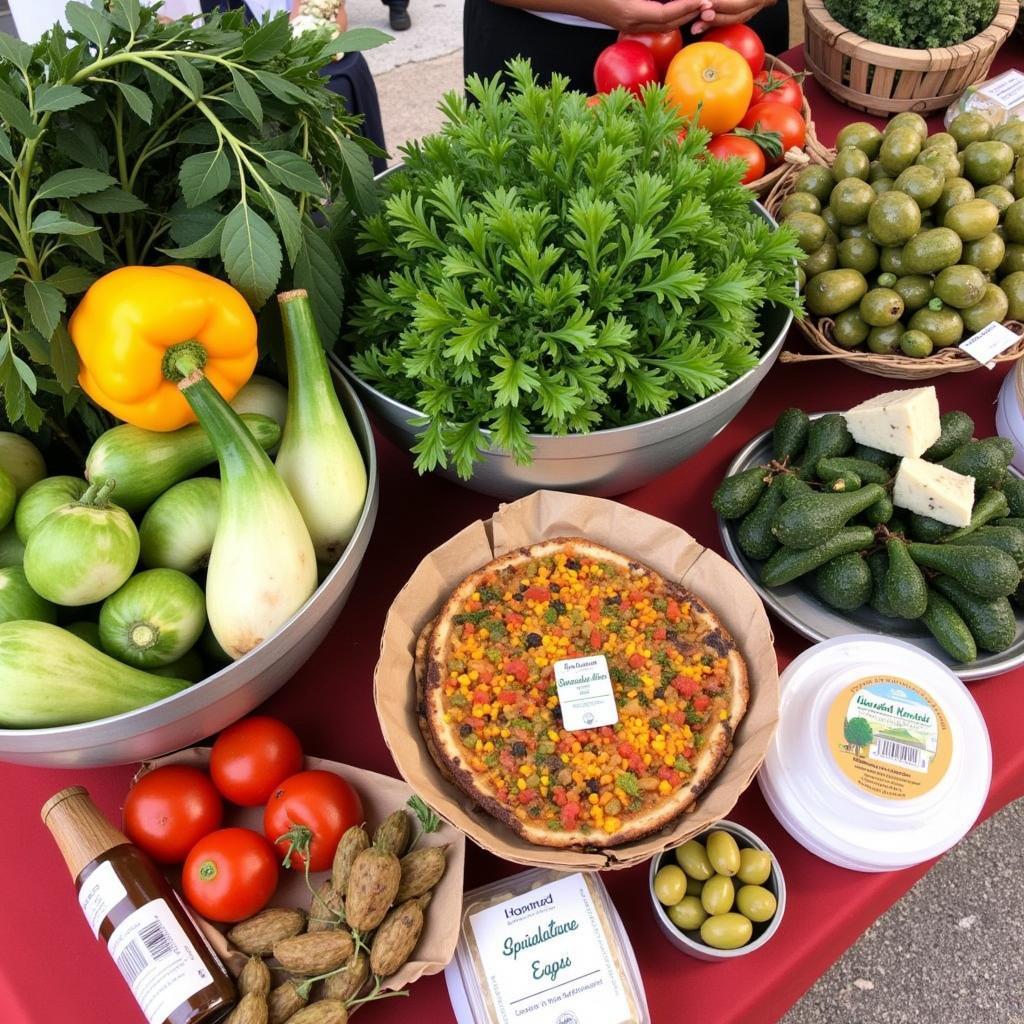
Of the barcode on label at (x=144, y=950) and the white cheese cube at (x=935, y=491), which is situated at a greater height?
the white cheese cube at (x=935, y=491)

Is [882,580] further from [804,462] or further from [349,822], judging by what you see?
[349,822]

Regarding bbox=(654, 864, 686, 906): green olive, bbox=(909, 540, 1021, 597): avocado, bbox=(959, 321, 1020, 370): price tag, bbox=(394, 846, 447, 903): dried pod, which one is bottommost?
bbox=(654, 864, 686, 906): green olive

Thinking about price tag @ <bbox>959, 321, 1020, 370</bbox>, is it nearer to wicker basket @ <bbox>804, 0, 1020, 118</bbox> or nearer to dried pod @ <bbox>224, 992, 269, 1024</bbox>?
wicker basket @ <bbox>804, 0, 1020, 118</bbox>

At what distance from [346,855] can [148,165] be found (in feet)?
2.44

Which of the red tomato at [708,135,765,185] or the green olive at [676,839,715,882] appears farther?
the red tomato at [708,135,765,185]

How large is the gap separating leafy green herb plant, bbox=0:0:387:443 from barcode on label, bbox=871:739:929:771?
71 cm

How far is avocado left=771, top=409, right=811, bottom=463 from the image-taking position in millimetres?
1029

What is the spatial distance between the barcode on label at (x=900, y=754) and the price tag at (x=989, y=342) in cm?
58

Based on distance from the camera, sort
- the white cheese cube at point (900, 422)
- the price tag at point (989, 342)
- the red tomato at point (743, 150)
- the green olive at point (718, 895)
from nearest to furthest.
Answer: the green olive at point (718, 895), the white cheese cube at point (900, 422), the price tag at point (989, 342), the red tomato at point (743, 150)

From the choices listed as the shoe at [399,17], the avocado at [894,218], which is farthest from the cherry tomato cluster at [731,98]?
the shoe at [399,17]

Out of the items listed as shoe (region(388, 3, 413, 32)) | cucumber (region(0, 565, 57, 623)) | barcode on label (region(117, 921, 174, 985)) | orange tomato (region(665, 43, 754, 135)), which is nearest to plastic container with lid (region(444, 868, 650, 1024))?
barcode on label (region(117, 921, 174, 985))

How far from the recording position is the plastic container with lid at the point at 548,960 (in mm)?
657

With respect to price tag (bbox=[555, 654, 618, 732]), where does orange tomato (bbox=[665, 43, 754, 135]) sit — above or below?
above

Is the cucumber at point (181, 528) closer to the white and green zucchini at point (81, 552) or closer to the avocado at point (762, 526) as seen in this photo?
the white and green zucchini at point (81, 552)
